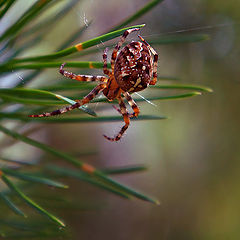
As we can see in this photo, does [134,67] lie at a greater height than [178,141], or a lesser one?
lesser

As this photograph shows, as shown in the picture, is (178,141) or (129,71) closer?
(129,71)

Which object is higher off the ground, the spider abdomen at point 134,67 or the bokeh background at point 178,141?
the bokeh background at point 178,141

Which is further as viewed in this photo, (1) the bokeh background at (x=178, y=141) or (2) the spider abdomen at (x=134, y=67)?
(1) the bokeh background at (x=178, y=141)

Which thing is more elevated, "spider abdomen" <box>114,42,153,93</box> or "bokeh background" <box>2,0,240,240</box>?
"bokeh background" <box>2,0,240,240</box>

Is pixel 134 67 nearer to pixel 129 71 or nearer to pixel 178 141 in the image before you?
pixel 129 71

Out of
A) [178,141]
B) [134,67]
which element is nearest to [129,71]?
[134,67]
